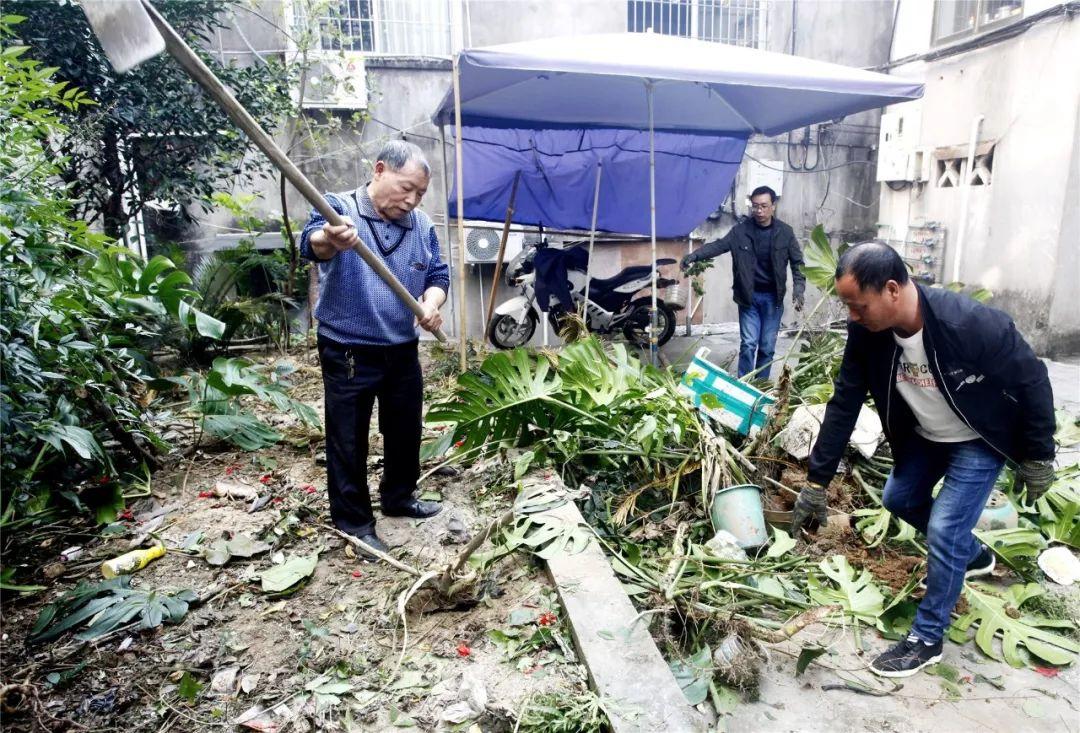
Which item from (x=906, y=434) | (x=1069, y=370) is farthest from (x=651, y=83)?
(x=1069, y=370)

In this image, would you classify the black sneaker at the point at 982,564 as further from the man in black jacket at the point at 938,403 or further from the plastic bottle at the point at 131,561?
the plastic bottle at the point at 131,561

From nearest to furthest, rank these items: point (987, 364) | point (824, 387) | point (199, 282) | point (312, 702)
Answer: point (312, 702)
point (987, 364)
point (824, 387)
point (199, 282)

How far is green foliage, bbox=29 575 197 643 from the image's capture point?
232 centimetres

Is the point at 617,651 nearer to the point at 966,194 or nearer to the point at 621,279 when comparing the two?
the point at 621,279

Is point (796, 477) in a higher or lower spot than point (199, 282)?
lower

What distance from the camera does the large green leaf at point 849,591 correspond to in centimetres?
281

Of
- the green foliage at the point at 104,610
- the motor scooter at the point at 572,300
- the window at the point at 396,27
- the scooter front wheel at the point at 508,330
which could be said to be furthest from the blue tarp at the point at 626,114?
the green foliage at the point at 104,610

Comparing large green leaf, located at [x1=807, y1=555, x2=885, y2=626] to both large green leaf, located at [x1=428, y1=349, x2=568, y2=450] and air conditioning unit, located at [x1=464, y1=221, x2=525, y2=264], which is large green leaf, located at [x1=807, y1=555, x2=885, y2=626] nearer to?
large green leaf, located at [x1=428, y1=349, x2=568, y2=450]

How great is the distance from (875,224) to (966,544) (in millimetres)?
9201

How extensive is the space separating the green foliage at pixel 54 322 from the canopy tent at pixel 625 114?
234cm

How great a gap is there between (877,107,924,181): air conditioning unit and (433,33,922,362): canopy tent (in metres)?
3.62

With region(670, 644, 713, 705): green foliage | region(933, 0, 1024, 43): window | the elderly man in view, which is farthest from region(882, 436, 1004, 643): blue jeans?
region(933, 0, 1024, 43): window

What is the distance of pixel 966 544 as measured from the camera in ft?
8.07

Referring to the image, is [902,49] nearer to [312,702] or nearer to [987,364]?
[987,364]
